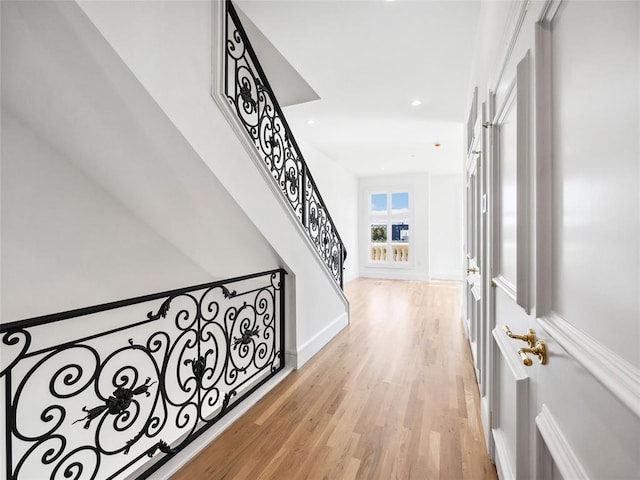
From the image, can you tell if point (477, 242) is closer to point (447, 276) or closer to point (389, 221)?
point (389, 221)

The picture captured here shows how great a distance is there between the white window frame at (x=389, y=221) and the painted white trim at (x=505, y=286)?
623 centimetres

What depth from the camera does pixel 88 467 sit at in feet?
6.91

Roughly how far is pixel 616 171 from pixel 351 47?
2630 mm

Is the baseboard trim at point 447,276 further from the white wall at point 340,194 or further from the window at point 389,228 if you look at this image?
the white wall at point 340,194

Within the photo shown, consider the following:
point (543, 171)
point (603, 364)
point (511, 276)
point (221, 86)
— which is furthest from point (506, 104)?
point (221, 86)

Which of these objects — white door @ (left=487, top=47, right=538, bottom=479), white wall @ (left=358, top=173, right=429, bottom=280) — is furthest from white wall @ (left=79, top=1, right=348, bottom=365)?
white wall @ (left=358, top=173, right=429, bottom=280)

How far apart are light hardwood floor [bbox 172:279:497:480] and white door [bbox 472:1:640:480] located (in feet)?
2.13

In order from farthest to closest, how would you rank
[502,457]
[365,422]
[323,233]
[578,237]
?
[323,233] < [365,422] < [502,457] < [578,237]

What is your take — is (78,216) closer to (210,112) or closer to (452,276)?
(210,112)

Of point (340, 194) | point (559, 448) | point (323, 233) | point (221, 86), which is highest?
point (340, 194)

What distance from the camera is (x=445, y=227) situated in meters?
7.69

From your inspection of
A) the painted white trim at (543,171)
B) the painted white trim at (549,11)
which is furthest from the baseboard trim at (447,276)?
the painted white trim at (549,11)

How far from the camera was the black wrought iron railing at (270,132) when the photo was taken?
6.61 ft

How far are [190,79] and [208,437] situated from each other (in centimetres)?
207
